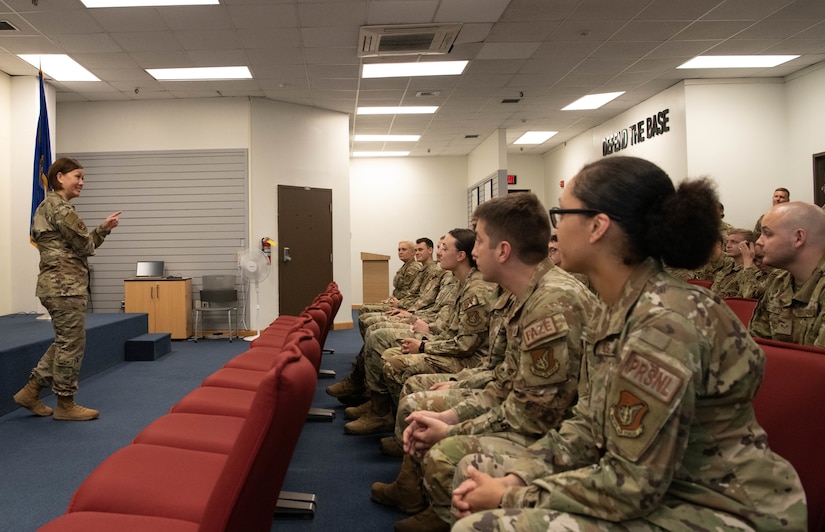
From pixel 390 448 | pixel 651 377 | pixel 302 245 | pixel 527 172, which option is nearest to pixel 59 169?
pixel 390 448

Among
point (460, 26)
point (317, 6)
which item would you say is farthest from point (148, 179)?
point (460, 26)

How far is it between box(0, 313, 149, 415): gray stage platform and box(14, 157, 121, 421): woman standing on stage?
201 mm

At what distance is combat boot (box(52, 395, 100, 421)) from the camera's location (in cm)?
371

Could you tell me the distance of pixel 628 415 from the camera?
3.19 ft

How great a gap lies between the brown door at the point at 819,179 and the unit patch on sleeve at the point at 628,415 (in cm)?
740

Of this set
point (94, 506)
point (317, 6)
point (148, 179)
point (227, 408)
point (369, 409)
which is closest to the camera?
point (94, 506)

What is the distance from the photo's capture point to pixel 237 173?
7.66 m

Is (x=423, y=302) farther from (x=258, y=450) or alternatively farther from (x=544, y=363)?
(x=258, y=450)

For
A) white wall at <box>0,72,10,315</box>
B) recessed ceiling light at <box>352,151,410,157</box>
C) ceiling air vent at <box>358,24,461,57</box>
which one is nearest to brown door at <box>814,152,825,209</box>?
ceiling air vent at <box>358,24,461,57</box>

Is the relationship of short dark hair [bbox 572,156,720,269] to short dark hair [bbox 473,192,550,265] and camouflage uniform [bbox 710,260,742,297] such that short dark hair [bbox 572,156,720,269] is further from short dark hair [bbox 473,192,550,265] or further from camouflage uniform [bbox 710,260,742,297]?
camouflage uniform [bbox 710,260,742,297]

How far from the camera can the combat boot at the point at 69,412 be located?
3713 mm

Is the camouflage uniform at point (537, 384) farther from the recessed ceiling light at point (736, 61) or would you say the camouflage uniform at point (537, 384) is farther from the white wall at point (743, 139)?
the white wall at point (743, 139)

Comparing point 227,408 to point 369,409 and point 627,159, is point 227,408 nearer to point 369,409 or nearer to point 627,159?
point 369,409

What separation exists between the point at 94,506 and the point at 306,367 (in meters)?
0.79
